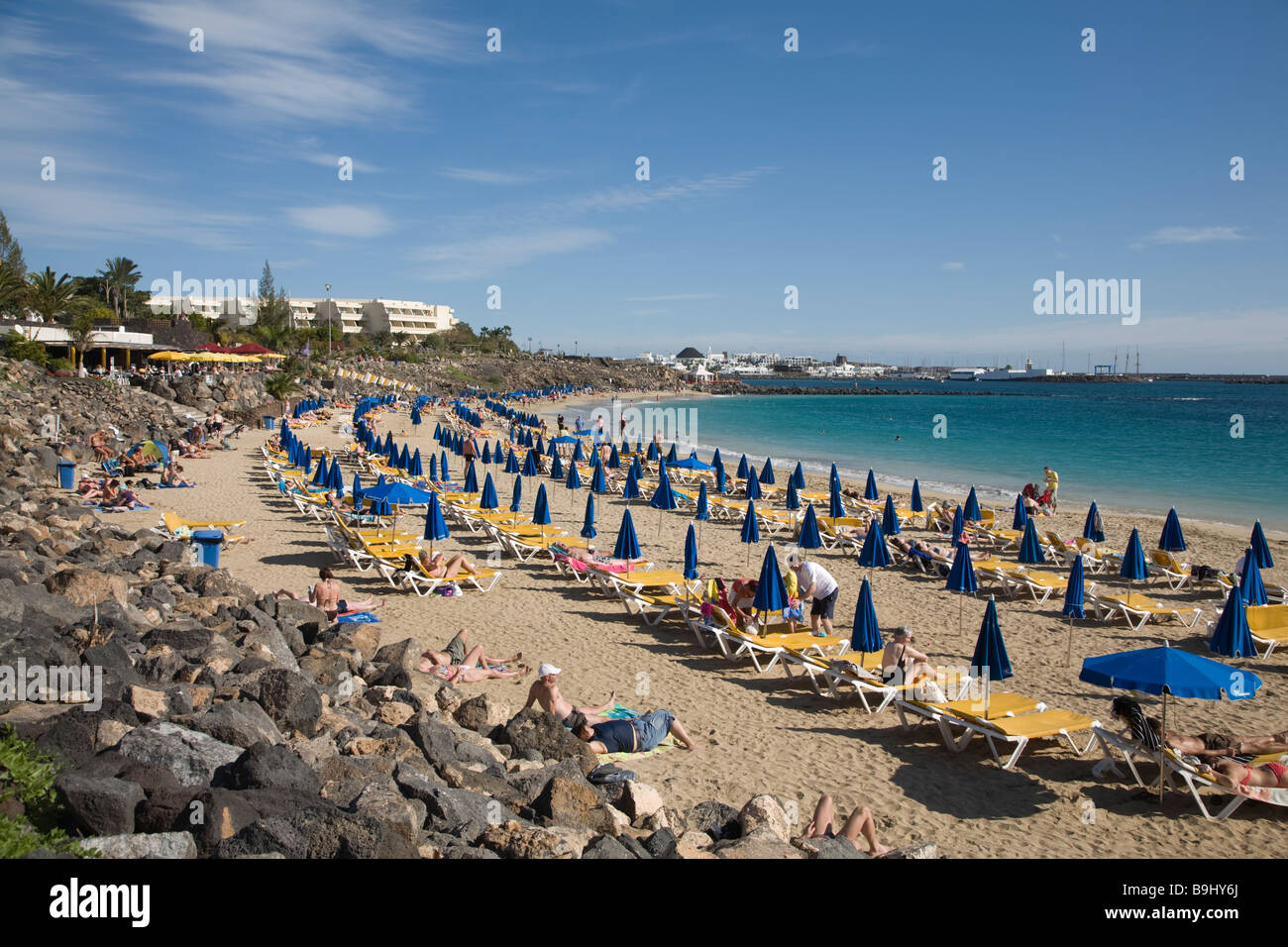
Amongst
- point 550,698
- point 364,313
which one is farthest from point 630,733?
point 364,313

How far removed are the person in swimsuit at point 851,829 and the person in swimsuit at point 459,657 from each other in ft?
13.3

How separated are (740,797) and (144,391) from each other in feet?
108

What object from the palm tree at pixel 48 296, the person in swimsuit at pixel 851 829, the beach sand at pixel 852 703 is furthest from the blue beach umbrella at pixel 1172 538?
the palm tree at pixel 48 296

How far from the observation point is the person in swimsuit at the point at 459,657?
826cm

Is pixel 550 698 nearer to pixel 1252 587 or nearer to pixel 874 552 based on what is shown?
pixel 874 552

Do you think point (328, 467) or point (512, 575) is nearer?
point (512, 575)

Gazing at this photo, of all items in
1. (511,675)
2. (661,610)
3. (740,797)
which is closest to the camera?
(740,797)

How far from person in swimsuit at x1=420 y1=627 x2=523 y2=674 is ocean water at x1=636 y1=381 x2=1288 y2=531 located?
63.0 ft

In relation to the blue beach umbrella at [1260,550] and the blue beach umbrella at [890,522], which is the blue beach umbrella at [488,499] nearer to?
the blue beach umbrella at [890,522]

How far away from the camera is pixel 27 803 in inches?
153

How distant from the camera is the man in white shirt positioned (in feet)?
30.7

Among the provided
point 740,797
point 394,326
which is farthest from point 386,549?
point 394,326
